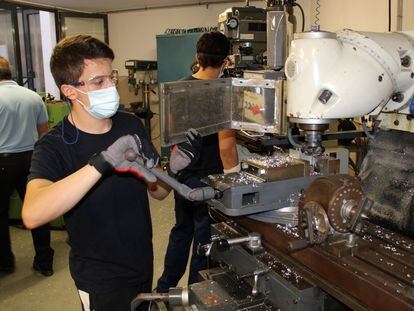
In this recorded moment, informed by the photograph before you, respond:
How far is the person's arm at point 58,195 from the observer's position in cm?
100

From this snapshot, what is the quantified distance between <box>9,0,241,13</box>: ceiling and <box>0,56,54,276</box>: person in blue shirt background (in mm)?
2074

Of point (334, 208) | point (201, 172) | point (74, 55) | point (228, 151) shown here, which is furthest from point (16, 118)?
point (334, 208)

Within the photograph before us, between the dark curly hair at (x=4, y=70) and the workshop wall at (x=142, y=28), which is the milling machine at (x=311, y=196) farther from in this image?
the workshop wall at (x=142, y=28)

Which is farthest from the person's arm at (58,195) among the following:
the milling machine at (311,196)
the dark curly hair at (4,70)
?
the dark curly hair at (4,70)

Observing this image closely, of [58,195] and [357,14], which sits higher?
[357,14]

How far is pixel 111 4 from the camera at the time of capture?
452cm

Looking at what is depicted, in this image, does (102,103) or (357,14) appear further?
(357,14)

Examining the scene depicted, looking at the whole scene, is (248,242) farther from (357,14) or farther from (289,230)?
(357,14)

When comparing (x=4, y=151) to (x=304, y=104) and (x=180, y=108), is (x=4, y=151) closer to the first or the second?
(x=180, y=108)

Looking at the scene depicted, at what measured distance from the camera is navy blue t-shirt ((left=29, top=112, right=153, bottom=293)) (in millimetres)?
1174

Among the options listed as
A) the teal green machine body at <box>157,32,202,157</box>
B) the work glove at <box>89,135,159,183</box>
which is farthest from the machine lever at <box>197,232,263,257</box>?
the teal green machine body at <box>157,32,202,157</box>

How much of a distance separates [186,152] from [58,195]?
390 mm

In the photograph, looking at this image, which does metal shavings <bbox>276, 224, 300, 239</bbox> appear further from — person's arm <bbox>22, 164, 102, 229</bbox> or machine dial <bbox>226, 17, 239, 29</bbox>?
machine dial <bbox>226, 17, 239, 29</bbox>

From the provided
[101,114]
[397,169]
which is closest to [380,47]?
[397,169]
